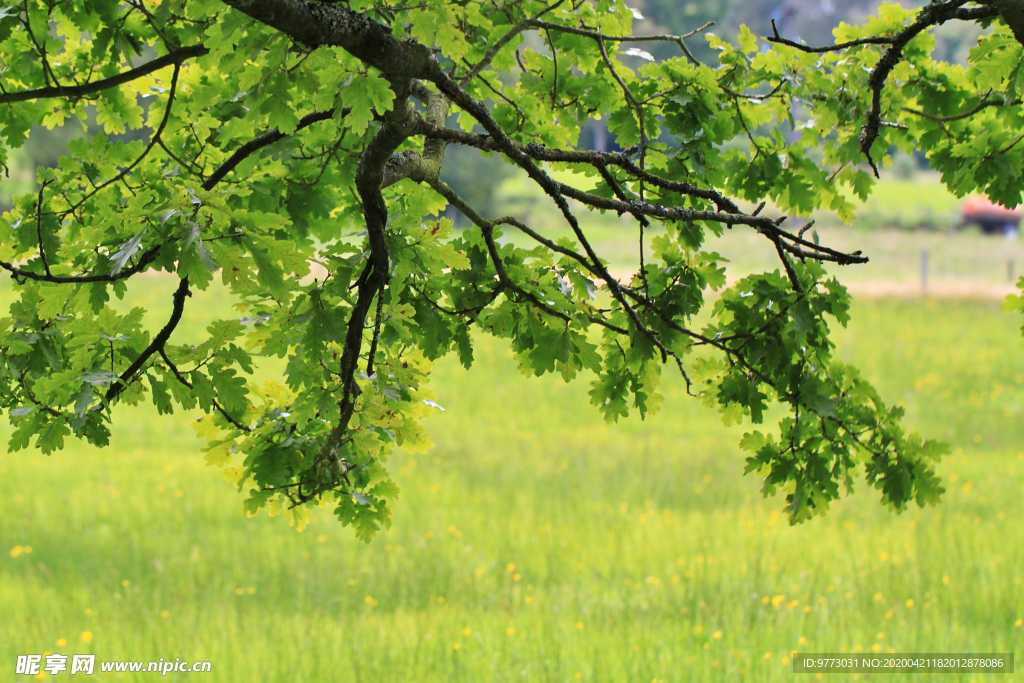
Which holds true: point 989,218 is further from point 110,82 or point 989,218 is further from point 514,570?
point 110,82

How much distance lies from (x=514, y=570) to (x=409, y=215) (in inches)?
204

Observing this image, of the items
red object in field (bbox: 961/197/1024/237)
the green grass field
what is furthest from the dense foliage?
red object in field (bbox: 961/197/1024/237)

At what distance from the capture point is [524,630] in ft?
19.9

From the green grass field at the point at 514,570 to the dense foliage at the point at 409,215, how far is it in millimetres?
2905

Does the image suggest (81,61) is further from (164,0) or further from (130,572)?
(130,572)

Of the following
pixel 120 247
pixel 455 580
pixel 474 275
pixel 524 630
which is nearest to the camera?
pixel 120 247

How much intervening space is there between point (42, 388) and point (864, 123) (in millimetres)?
3378

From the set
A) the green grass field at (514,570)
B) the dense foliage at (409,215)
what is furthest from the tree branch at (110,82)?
the green grass field at (514,570)

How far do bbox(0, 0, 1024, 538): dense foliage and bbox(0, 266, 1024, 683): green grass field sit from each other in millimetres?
2905

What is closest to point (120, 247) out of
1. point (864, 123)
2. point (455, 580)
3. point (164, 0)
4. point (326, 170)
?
point (164, 0)

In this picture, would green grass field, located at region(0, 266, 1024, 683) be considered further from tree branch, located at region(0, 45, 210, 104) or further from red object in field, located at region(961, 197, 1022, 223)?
red object in field, located at region(961, 197, 1022, 223)

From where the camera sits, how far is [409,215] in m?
2.61

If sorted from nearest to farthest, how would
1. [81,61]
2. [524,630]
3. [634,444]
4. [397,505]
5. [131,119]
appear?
1. [81,61]
2. [131,119]
3. [524,630]
4. [397,505]
5. [634,444]

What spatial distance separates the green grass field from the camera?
5.82m
